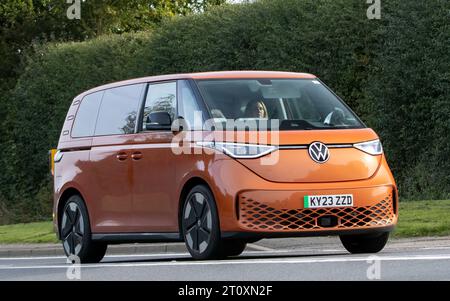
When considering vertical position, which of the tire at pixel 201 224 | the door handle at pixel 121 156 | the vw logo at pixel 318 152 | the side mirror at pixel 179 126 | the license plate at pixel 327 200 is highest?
the side mirror at pixel 179 126

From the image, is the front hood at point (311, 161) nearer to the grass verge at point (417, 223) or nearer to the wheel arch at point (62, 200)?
the wheel arch at point (62, 200)

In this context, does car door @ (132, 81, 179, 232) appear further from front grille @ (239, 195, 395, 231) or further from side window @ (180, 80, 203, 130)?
front grille @ (239, 195, 395, 231)

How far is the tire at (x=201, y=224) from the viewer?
12.5 metres

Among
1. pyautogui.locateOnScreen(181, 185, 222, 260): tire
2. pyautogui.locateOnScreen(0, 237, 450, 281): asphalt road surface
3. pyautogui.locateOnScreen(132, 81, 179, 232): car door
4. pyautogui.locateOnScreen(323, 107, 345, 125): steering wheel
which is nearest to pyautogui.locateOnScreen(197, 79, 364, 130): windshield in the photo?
pyautogui.locateOnScreen(323, 107, 345, 125): steering wheel

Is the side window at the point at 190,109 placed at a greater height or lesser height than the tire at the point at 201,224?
greater

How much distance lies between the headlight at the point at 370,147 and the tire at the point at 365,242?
881mm

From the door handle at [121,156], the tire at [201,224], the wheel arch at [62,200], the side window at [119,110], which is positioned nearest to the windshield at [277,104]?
the tire at [201,224]

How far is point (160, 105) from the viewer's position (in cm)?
1384

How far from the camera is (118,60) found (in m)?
32.8

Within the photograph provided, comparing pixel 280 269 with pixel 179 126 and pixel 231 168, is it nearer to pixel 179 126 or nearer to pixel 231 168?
pixel 231 168

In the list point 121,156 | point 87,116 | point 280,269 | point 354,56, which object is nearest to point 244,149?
point 280,269

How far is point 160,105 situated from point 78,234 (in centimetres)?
215

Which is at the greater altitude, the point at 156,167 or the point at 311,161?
the point at 311,161

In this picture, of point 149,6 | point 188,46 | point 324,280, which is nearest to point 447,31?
point 188,46
